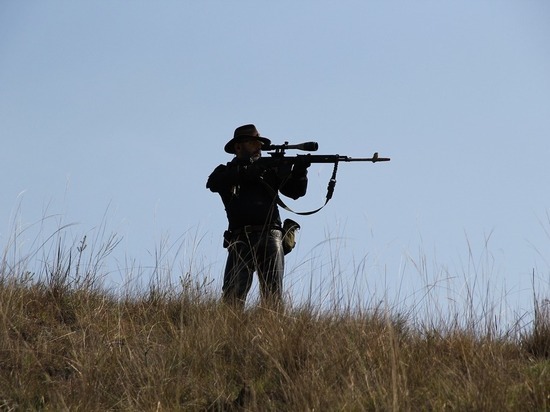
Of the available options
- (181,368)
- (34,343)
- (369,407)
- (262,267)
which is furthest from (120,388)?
(262,267)

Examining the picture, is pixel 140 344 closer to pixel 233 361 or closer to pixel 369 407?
pixel 233 361

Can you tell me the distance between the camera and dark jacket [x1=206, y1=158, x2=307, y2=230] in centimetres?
688

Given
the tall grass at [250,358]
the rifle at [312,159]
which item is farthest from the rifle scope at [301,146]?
the tall grass at [250,358]

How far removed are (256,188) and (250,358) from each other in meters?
1.92

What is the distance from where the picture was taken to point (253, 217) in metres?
6.86

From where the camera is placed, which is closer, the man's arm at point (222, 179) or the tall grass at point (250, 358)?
the tall grass at point (250, 358)

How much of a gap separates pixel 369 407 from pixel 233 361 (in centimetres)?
122

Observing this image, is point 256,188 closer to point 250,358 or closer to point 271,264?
point 271,264

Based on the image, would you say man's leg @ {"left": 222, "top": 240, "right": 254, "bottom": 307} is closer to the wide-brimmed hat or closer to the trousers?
the trousers

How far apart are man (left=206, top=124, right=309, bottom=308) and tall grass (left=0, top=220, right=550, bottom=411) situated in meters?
0.34

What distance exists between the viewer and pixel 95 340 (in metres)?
5.76

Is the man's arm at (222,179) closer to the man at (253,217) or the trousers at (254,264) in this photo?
the man at (253,217)

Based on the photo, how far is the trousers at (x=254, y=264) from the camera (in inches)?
264

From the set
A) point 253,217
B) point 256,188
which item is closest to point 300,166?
point 256,188
